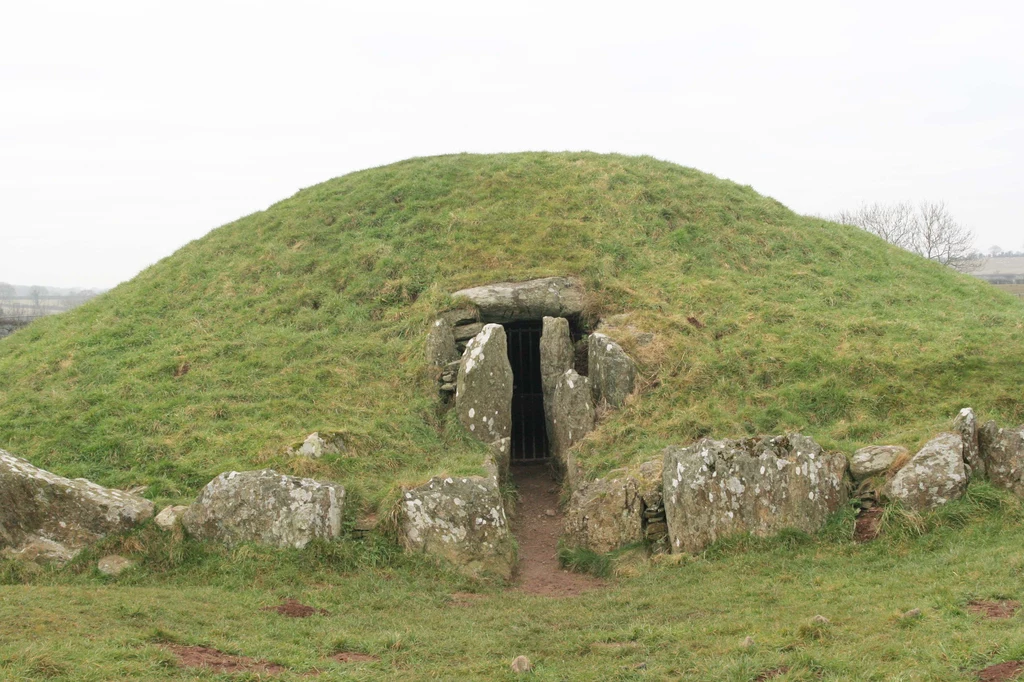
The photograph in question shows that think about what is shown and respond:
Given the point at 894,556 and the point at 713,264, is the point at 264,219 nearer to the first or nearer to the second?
the point at 713,264

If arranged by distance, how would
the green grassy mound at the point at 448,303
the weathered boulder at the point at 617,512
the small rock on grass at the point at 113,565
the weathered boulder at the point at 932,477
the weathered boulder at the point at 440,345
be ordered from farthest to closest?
the weathered boulder at the point at 440,345 → the green grassy mound at the point at 448,303 → the weathered boulder at the point at 617,512 → the weathered boulder at the point at 932,477 → the small rock on grass at the point at 113,565

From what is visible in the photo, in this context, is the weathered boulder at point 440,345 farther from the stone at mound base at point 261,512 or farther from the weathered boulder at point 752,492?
the weathered boulder at point 752,492

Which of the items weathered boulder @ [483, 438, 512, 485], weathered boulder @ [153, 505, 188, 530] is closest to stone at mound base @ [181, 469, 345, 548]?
weathered boulder @ [153, 505, 188, 530]

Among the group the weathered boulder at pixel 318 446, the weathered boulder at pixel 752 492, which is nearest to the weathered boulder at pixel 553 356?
the weathered boulder at pixel 318 446

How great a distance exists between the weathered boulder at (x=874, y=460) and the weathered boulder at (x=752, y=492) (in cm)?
44

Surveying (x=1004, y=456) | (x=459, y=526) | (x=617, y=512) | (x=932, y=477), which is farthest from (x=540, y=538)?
(x=1004, y=456)

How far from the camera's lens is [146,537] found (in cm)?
1279

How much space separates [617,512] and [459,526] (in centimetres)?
263

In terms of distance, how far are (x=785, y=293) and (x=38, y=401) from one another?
55.8 feet

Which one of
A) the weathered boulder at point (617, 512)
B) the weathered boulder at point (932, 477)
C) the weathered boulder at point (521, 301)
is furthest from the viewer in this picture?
the weathered boulder at point (521, 301)

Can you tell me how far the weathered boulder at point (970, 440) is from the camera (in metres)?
12.8

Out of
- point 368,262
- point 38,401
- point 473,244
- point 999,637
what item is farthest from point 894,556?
point 38,401

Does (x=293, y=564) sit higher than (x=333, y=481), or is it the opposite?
(x=333, y=481)

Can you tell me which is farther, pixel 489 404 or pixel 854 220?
pixel 854 220
